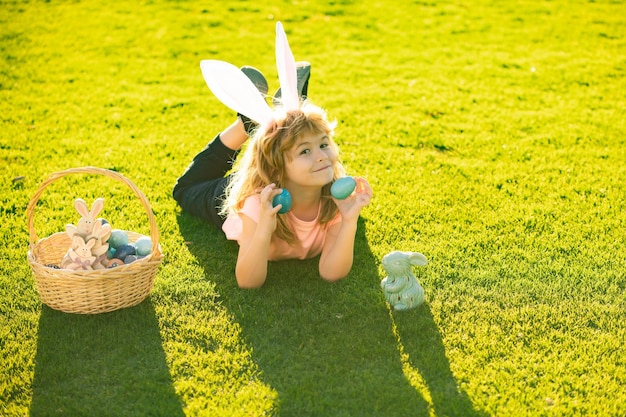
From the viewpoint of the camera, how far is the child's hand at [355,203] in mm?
3658

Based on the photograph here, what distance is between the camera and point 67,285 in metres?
3.42

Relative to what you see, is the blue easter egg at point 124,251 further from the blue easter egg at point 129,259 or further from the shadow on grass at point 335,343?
the shadow on grass at point 335,343

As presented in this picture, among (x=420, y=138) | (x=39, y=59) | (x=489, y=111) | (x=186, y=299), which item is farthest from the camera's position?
(x=39, y=59)

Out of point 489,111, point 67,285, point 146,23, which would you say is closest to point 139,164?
point 67,285

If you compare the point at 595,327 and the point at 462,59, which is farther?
the point at 462,59

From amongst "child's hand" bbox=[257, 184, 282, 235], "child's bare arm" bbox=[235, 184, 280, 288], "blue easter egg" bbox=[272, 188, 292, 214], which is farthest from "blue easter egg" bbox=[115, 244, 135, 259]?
"blue easter egg" bbox=[272, 188, 292, 214]

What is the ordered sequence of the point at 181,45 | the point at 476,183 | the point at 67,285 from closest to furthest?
the point at 67,285 → the point at 476,183 → the point at 181,45

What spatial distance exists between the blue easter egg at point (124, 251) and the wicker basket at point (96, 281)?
7.9 inches

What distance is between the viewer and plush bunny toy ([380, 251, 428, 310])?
3453mm

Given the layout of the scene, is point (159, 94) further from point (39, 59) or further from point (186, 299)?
point (186, 299)

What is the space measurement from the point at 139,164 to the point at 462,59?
369cm

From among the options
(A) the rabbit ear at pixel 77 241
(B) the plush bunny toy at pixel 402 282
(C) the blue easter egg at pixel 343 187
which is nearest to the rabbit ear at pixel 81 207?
(A) the rabbit ear at pixel 77 241

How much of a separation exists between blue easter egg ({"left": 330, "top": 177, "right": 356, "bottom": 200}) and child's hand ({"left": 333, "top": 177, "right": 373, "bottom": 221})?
50 mm

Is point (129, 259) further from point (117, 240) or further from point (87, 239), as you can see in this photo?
point (87, 239)
